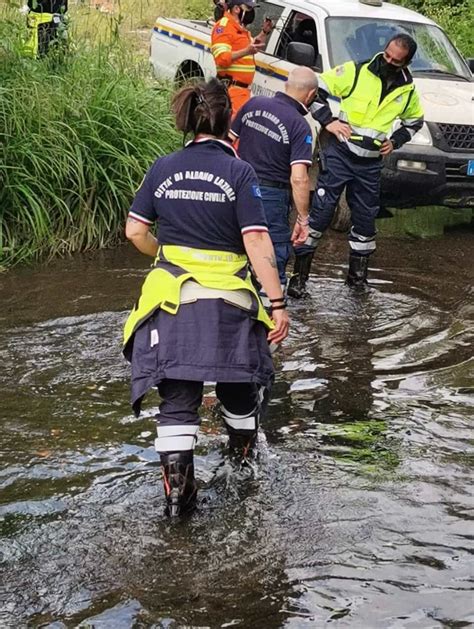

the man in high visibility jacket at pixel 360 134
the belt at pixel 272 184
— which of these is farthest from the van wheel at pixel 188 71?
the belt at pixel 272 184

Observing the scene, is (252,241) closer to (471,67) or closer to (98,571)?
(98,571)

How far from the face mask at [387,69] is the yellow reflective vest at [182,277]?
12.4 ft

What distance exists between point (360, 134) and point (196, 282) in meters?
3.89

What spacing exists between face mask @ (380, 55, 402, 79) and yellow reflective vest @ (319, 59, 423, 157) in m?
0.06

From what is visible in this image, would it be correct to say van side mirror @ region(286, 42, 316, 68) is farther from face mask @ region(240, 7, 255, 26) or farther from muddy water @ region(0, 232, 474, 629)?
muddy water @ region(0, 232, 474, 629)

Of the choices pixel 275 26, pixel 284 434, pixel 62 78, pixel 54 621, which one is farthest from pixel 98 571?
pixel 275 26

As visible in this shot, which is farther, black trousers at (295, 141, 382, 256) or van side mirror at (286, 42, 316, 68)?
van side mirror at (286, 42, 316, 68)

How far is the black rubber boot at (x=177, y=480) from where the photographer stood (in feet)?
14.2

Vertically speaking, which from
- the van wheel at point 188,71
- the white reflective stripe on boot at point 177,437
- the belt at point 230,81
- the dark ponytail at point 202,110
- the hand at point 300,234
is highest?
the dark ponytail at point 202,110

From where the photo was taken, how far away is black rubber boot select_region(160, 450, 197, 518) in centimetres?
432

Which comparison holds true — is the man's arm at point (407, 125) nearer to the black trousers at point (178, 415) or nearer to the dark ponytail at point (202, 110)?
the dark ponytail at point (202, 110)

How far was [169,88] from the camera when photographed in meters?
10.1

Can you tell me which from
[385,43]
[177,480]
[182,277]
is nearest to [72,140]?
[385,43]

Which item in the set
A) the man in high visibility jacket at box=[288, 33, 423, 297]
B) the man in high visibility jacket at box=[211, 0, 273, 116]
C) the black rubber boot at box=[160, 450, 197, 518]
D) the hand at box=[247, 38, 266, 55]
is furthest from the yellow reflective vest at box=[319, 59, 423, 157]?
the black rubber boot at box=[160, 450, 197, 518]
